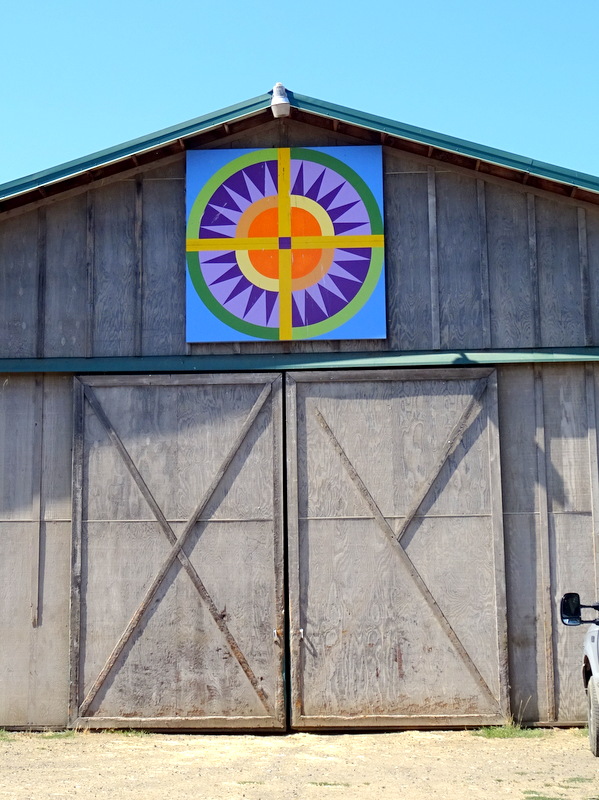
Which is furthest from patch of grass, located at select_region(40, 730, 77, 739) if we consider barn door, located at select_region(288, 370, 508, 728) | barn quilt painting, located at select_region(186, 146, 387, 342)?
barn quilt painting, located at select_region(186, 146, 387, 342)

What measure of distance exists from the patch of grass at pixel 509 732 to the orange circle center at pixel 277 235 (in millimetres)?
5285

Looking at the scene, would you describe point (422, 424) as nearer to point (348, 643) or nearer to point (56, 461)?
point (348, 643)

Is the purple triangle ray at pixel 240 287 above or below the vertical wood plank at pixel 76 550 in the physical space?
above

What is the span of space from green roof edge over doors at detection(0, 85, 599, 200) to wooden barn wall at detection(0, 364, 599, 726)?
2120mm

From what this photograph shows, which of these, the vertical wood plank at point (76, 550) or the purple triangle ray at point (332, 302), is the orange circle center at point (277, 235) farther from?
the vertical wood plank at point (76, 550)

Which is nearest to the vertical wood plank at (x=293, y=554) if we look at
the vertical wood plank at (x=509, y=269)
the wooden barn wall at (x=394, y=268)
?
the wooden barn wall at (x=394, y=268)

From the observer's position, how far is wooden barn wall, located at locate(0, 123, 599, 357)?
1095 centimetres

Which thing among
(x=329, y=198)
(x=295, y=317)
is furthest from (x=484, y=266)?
(x=295, y=317)

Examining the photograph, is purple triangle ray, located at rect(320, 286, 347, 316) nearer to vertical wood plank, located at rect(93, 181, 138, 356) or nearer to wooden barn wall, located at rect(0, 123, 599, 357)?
wooden barn wall, located at rect(0, 123, 599, 357)

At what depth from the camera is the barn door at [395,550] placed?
10461 mm

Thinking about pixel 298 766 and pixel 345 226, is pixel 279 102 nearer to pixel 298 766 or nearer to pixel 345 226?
pixel 345 226

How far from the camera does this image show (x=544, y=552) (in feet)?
34.9

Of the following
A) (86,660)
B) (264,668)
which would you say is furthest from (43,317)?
(264,668)

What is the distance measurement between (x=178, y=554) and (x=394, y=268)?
4.00 metres
